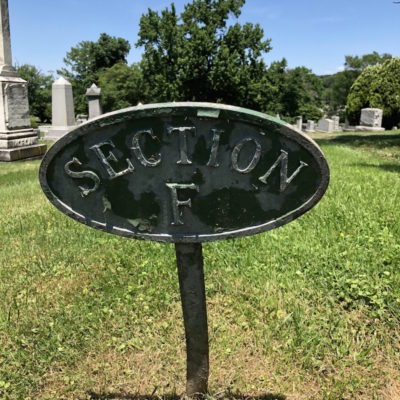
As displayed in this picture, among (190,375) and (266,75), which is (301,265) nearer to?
(190,375)

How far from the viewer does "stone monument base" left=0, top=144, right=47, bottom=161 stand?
9.98 m

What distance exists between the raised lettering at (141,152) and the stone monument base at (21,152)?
959 centimetres

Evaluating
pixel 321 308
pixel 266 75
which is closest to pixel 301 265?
pixel 321 308

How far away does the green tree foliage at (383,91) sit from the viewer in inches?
1006

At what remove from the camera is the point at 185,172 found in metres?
1.53

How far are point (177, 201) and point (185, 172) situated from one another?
0.12m

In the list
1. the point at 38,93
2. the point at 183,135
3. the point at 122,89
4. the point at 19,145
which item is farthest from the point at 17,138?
the point at 38,93

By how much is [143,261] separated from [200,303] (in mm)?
1624

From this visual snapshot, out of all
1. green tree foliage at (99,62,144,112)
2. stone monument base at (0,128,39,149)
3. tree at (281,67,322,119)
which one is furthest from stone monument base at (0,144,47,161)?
tree at (281,67,322,119)

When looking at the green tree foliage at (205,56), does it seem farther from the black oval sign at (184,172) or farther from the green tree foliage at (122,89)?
the black oval sign at (184,172)

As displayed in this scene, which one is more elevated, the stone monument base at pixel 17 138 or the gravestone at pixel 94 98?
the gravestone at pixel 94 98

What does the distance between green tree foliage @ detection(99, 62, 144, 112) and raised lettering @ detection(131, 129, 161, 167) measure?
4401 centimetres

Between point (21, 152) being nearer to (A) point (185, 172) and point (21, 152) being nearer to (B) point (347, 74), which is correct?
(A) point (185, 172)

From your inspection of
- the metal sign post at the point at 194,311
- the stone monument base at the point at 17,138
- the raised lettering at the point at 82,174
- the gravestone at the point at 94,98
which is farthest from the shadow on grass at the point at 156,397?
the gravestone at the point at 94,98
